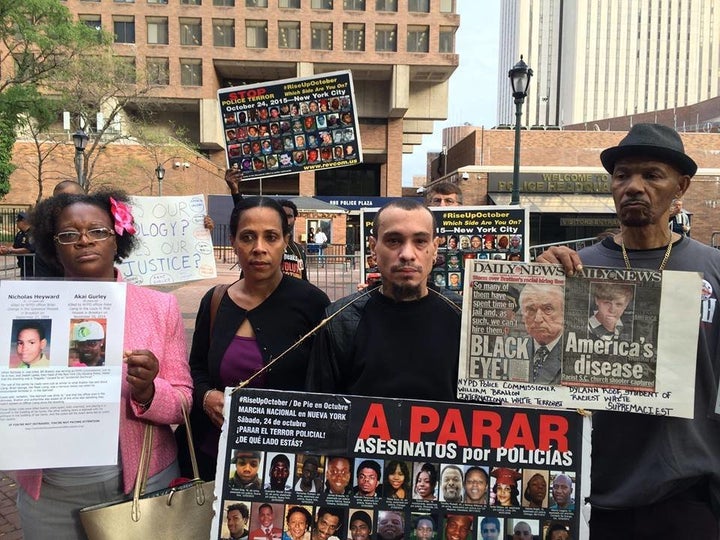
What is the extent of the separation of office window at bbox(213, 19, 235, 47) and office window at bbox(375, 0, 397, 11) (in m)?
11.9

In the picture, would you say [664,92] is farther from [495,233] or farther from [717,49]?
[495,233]

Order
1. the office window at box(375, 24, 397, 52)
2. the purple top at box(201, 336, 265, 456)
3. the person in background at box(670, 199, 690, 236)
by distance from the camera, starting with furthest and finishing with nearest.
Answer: the office window at box(375, 24, 397, 52) < the person in background at box(670, 199, 690, 236) < the purple top at box(201, 336, 265, 456)

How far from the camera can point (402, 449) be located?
6.39 feet

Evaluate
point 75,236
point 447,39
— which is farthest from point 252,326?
point 447,39

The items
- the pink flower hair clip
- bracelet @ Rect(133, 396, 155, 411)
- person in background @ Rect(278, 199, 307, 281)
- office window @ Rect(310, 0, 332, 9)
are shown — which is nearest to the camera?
bracelet @ Rect(133, 396, 155, 411)

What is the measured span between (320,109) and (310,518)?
3.64 metres

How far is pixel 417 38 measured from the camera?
143ft

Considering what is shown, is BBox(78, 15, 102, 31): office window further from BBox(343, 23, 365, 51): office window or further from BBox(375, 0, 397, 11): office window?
BBox(375, 0, 397, 11): office window

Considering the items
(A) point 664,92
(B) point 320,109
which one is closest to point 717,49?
(A) point 664,92

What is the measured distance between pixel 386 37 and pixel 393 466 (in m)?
46.2

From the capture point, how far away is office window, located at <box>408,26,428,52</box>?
4334 cm

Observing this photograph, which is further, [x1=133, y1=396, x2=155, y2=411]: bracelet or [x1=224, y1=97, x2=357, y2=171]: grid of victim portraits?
[x1=224, y1=97, x2=357, y2=171]: grid of victim portraits

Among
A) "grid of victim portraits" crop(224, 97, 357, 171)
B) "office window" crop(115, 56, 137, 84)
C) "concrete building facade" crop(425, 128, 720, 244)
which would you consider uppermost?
"office window" crop(115, 56, 137, 84)

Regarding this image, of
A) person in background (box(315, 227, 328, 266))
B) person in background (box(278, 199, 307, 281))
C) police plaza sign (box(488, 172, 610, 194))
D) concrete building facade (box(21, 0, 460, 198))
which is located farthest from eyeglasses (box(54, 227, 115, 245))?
concrete building facade (box(21, 0, 460, 198))
